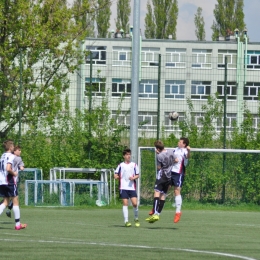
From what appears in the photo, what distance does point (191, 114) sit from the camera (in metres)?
26.1

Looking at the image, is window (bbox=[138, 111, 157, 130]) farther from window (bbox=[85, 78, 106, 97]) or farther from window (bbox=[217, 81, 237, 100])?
window (bbox=[217, 81, 237, 100])

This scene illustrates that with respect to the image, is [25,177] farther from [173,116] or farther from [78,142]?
[173,116]

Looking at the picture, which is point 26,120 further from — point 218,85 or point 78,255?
point 78,255

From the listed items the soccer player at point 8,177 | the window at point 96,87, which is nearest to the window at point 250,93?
the window at point 96,87

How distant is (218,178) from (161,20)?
181 ft

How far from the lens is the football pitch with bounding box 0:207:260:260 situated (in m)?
11.1

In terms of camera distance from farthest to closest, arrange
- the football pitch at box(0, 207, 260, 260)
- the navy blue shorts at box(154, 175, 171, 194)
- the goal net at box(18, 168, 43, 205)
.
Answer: the goal net at box(18, 168, 43, 205)
the navy blue shorts at box(154, 175, 171, 194)
the football pitch at box(0, 207, 260, 260)

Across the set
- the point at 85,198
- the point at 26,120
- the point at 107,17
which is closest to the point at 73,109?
the point at 26,120

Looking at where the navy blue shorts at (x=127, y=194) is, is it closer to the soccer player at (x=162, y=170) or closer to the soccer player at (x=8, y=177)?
the soccer player at (x=162, y=170)

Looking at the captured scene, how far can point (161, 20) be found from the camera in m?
78.6

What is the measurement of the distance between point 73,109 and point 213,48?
4547 cm

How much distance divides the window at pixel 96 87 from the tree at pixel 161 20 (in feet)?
171

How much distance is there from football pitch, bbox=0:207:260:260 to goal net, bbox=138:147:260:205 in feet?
11.2

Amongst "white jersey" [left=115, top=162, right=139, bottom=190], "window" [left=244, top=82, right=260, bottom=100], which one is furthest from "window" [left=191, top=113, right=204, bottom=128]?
"white jersey" [left=115, top=162, right=139, bottom=190]
